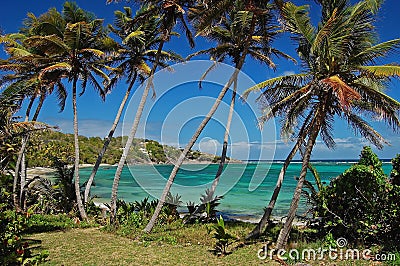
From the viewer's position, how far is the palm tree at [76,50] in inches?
468

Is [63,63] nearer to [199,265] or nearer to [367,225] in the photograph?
[199,265]

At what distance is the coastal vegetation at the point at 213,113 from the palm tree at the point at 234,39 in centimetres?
5

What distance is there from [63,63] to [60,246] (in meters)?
6.30

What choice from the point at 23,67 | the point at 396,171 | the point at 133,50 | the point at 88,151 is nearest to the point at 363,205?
the point at 396,171

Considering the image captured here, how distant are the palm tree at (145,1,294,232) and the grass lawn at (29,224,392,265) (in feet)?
3.63

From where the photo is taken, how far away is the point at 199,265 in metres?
7.69

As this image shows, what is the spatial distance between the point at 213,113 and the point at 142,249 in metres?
4.53

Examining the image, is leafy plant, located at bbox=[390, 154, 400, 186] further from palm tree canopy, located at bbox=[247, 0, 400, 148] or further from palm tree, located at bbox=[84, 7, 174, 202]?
palm tree, located at bbox=[84, 7, 174, 202]

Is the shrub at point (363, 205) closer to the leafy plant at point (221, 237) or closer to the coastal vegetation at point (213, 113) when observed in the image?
the coastal vegetation at point (213, 113)

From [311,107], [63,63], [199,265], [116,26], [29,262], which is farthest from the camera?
[116,26]

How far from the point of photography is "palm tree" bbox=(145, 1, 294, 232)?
10.6 metres

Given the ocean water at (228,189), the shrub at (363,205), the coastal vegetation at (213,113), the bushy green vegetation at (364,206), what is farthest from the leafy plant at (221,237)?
the ocean water at (228,189)

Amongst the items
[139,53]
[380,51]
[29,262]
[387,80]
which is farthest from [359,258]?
[139,53]

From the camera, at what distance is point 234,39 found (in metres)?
13.3
